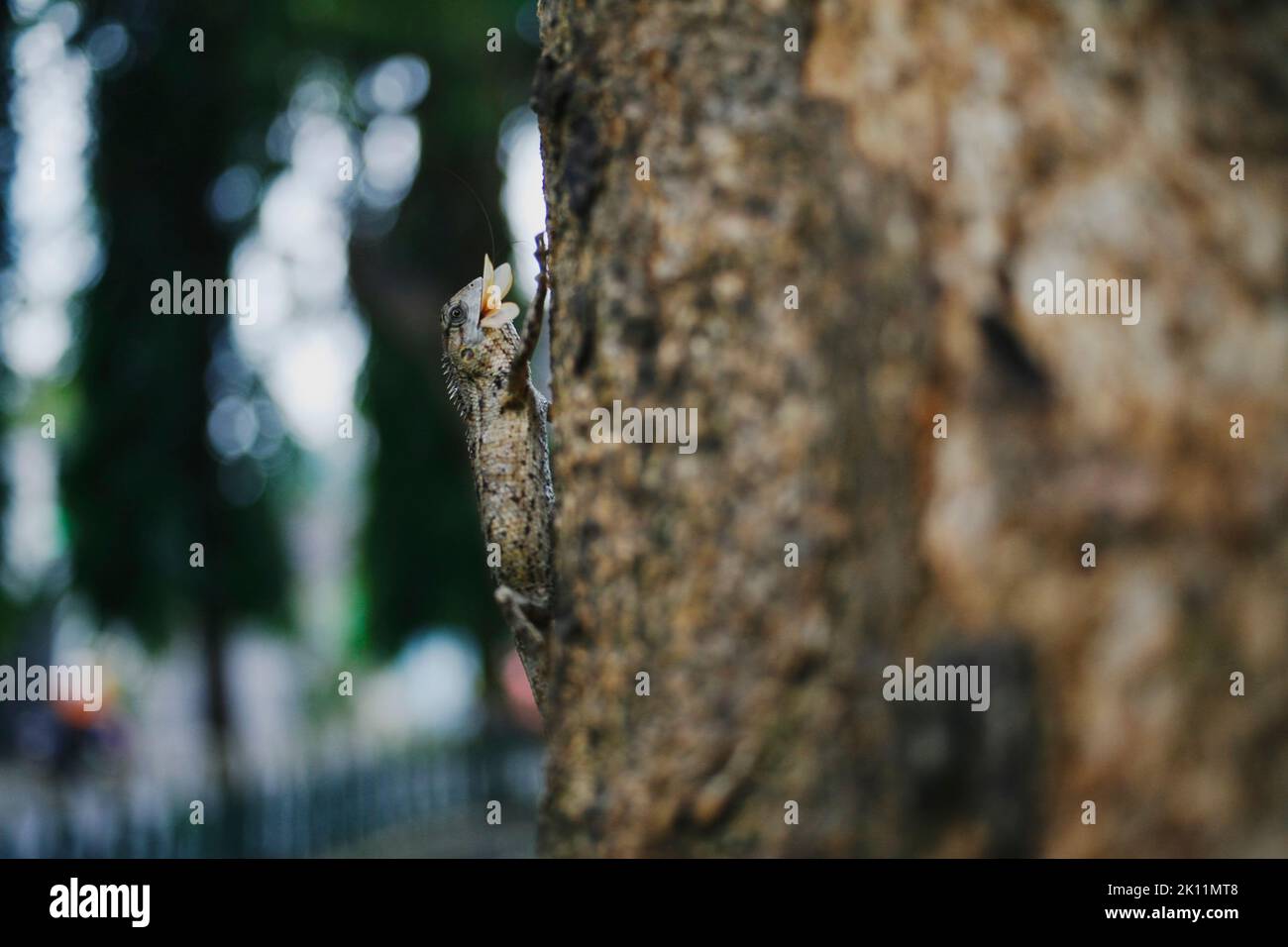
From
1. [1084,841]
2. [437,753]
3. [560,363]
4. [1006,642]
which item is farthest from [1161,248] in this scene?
[437,753]

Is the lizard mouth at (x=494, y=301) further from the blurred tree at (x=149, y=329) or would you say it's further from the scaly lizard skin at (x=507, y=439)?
the blurred tree at (x=149, y=329)

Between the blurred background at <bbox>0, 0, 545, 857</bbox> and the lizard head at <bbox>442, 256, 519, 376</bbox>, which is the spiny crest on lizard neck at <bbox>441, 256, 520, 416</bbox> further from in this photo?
the blurred background at <bbox>0, 0, 545, 857</bbox>

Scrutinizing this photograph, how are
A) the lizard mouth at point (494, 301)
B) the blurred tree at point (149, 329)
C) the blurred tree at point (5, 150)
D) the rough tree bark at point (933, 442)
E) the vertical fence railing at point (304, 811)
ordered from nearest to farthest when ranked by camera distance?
1. the rough tree bark at point (933, 442)
2. the lizard mouth at point (494, 301)
3. the vertical fence railing at point (304, 811)
4. the blurred tree at point (5, 150)
5. the blurred tree at point (149, 329)

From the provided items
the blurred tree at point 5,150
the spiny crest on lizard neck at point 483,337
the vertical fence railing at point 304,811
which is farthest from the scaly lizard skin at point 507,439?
the blurred tree at point 5,150

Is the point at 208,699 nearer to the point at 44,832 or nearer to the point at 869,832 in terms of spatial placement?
the point at 44,832

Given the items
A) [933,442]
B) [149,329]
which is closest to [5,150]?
[149,329]

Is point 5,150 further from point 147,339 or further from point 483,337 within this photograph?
point 483,337
